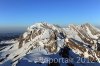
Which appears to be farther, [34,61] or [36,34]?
[36,34]

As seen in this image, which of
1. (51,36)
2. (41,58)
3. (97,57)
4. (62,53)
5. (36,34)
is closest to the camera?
(41,58)

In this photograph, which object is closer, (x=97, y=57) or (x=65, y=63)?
(x=65, y=63)

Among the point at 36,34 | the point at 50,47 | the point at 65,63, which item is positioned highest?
the point at 36,34

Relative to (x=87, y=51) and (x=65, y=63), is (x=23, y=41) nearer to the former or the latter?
(x=87, y=51)

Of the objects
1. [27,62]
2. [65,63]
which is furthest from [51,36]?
[27,62]

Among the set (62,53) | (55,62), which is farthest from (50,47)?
(55,62)

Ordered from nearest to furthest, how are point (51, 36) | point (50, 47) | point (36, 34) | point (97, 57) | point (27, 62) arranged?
point (27, 62) → point (50, 47) → point (97, 57) → point (51, 36) → point (36, 34)

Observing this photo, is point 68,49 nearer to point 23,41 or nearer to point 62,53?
point 62,53

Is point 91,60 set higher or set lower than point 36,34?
lower

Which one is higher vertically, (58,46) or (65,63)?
(58,46)
